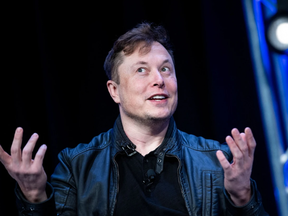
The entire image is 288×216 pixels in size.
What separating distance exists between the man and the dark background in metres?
0.35

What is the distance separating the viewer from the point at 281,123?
1.26 meters

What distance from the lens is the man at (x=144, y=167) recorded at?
1.47 meters

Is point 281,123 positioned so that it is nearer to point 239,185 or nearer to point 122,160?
point 239,185

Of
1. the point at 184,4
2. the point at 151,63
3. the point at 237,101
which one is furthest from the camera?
the point at 184,4

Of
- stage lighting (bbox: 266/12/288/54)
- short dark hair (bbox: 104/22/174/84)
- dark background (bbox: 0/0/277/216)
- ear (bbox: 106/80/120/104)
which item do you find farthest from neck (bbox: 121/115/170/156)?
stage lighting (bbox: 266/12/288/54)

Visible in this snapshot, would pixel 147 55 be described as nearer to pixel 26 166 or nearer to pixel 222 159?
pixel 222 159

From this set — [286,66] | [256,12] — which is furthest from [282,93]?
[256,12]

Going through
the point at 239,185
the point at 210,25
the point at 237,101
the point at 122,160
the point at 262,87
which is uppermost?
the point at 210,25

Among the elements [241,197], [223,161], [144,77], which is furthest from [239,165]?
[144,77]

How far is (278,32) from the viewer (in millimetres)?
1200

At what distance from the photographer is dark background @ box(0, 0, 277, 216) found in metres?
2.08

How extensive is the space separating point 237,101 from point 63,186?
1220mm

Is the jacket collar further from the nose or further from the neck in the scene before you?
the nose

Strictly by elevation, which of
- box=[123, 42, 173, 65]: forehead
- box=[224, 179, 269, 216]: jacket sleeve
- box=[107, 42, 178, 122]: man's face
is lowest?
box=[224, 179, 269, 216]: jacket sleeve
